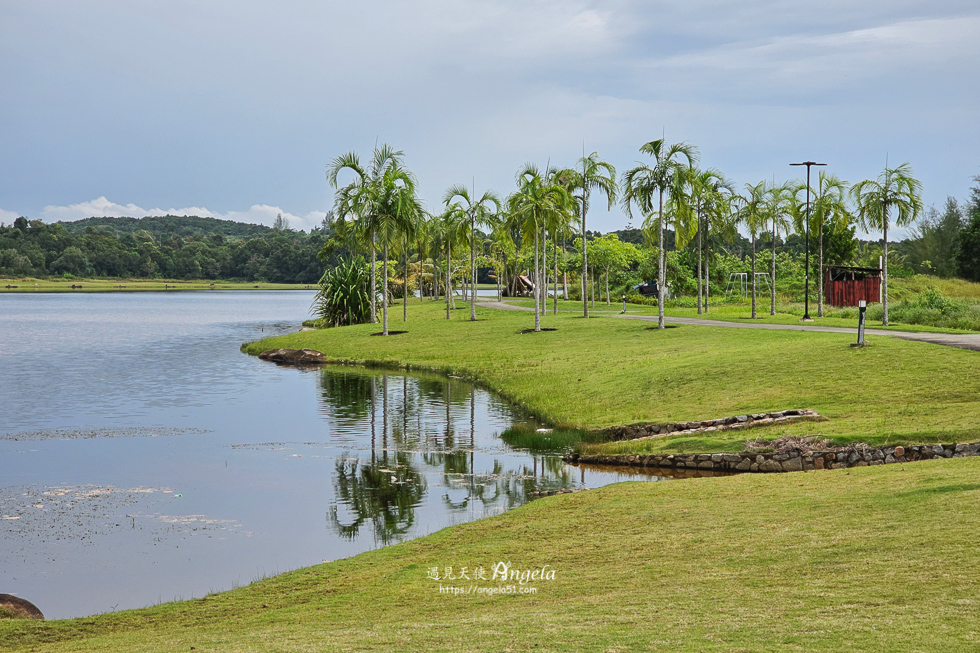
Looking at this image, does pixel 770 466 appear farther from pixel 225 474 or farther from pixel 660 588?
pixel 225 474

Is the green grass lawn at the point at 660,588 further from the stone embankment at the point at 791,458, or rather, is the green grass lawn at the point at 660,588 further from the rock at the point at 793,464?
the rock at the point at 793,464

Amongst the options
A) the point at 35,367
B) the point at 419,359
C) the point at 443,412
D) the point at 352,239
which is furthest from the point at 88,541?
the point at 352,239

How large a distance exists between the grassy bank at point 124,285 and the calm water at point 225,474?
13980 centimetres

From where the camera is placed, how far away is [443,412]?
83.1 ft

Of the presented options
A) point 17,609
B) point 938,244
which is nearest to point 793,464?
point 17,609

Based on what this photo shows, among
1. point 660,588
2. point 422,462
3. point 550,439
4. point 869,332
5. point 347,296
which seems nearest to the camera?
point 660,588

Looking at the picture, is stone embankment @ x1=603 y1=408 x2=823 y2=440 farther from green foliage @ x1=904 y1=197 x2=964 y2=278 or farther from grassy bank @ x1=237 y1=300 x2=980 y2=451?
green foliage @ x1=904 y1=197 x2=964 y2=278

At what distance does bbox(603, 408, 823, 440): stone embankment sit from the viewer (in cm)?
1808

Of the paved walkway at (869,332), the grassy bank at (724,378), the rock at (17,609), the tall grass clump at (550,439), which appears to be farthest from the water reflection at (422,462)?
the paved walkway at (869,332)

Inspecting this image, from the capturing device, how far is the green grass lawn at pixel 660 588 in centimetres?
659

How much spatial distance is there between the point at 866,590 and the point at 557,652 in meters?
2.96

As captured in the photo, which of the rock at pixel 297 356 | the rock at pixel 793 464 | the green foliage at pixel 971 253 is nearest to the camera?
the rock at pixel 793 464

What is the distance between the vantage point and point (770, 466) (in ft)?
52.9

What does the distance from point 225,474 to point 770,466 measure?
1121cm
